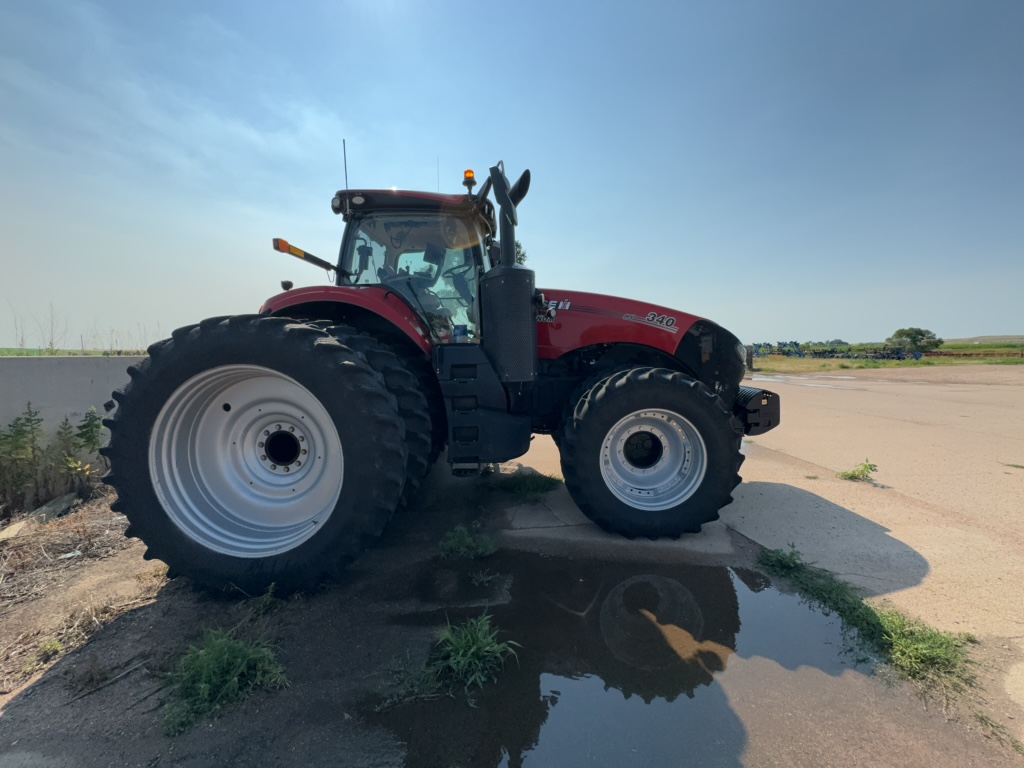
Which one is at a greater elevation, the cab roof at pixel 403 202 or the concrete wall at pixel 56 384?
the cab roof at pixel 403 202

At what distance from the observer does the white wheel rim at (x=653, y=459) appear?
3.36m

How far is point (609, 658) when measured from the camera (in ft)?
6.73

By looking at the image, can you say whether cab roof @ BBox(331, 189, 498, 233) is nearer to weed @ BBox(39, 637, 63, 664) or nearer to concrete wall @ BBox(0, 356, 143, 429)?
weed @ BBox(39, 637, 63, 664)

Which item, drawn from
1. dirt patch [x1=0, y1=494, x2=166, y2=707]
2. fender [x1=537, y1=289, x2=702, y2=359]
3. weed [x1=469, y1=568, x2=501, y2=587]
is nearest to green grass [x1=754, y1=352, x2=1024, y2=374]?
fender [x1=537, y1=289, x2=702, y2=359]

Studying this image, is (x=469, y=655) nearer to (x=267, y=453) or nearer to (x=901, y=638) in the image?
(x=267, y=453)

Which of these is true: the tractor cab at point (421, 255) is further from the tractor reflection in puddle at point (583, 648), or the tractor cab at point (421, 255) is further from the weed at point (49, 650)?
the weed at point (49, 650)

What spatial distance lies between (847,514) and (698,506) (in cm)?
143

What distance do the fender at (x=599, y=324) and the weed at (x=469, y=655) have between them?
2.23 metres

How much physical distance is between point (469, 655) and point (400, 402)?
1477 mm

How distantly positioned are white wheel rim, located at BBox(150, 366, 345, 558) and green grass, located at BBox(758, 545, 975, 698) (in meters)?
2.67

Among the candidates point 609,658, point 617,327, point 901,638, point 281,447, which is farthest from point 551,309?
point 901,638

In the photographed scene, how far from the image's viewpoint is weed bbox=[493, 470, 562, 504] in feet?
13.9

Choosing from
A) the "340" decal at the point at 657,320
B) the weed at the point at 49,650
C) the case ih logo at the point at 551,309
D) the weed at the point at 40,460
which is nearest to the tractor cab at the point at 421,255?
the case ih logo at the point at 551,309

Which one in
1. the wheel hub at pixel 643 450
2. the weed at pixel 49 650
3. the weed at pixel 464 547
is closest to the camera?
the weed at pixel 49 650
